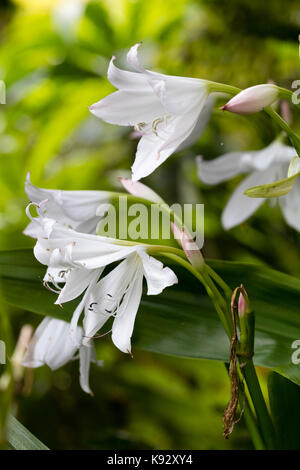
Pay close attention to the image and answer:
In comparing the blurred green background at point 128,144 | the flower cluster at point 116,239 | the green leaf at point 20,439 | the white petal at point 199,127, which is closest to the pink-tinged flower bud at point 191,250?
the flower cluster at point 116,239

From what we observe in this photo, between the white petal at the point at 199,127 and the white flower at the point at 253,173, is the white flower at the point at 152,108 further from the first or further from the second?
the white flower at the point at 253,173

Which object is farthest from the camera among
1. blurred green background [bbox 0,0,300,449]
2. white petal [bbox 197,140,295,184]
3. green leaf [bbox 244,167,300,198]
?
blurred green background [bbox 0,0,300,449]

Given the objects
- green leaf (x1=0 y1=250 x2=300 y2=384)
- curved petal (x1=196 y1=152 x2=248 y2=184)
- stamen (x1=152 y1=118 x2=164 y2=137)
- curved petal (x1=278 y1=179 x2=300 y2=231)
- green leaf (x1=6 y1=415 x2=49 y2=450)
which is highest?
stamen (x1=152 y1=118 x2=164 y2=137)

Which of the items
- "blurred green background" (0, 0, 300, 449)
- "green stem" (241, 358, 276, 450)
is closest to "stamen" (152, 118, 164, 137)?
"green stem" (241, 358, 276, 450)

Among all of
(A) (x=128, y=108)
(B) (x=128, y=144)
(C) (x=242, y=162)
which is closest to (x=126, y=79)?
(A) (x=128, y=108)

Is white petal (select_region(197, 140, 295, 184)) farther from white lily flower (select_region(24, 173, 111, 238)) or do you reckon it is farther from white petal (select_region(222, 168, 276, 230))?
white lily flower (select_region(24, 173, 111, 238))

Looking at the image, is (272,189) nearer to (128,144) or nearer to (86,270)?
(86,270)
